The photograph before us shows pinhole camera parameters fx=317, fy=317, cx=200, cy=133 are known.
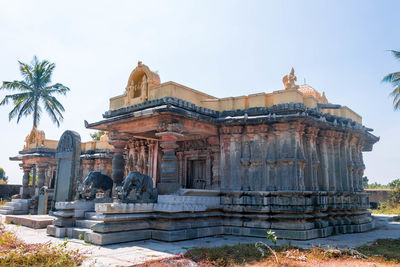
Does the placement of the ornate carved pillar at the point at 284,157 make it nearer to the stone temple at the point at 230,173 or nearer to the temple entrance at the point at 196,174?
the stone temple at the point at 230,173

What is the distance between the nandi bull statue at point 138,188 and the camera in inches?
397

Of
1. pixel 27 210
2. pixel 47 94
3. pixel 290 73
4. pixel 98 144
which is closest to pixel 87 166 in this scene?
pixel 98 144

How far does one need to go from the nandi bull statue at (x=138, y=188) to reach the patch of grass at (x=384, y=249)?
6.38m

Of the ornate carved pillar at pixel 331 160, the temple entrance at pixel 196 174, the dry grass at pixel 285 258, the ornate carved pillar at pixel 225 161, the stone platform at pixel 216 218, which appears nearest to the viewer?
the dry grass at pixel 285 258

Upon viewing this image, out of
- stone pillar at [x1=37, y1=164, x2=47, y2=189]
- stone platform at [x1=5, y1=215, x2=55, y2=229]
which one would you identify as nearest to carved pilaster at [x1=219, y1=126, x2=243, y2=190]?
stone platform at [x1=5, y1=215, x2=55, y2=229]

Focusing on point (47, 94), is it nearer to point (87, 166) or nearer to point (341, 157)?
point (87, 166)

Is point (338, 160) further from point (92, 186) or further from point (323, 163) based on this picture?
point (92, 186)

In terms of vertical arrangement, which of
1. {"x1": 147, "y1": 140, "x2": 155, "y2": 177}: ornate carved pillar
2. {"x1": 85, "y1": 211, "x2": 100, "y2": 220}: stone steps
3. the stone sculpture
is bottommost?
{"x1": 85, "y1": 211, "x2": 100, "y2": 220}: stone steps

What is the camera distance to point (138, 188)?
10.3 meters

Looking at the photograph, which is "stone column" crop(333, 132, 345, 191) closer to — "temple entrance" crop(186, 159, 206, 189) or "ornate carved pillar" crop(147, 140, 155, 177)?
"temple entrance" crop(186, 159, 206, 189)

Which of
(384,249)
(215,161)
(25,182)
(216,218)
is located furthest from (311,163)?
(25,182)

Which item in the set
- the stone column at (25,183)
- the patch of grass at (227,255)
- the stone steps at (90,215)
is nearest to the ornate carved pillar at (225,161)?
the patch of grass at (227,255)

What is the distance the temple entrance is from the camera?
14.4 metres

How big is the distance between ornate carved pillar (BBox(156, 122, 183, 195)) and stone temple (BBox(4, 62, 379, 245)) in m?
0.03
